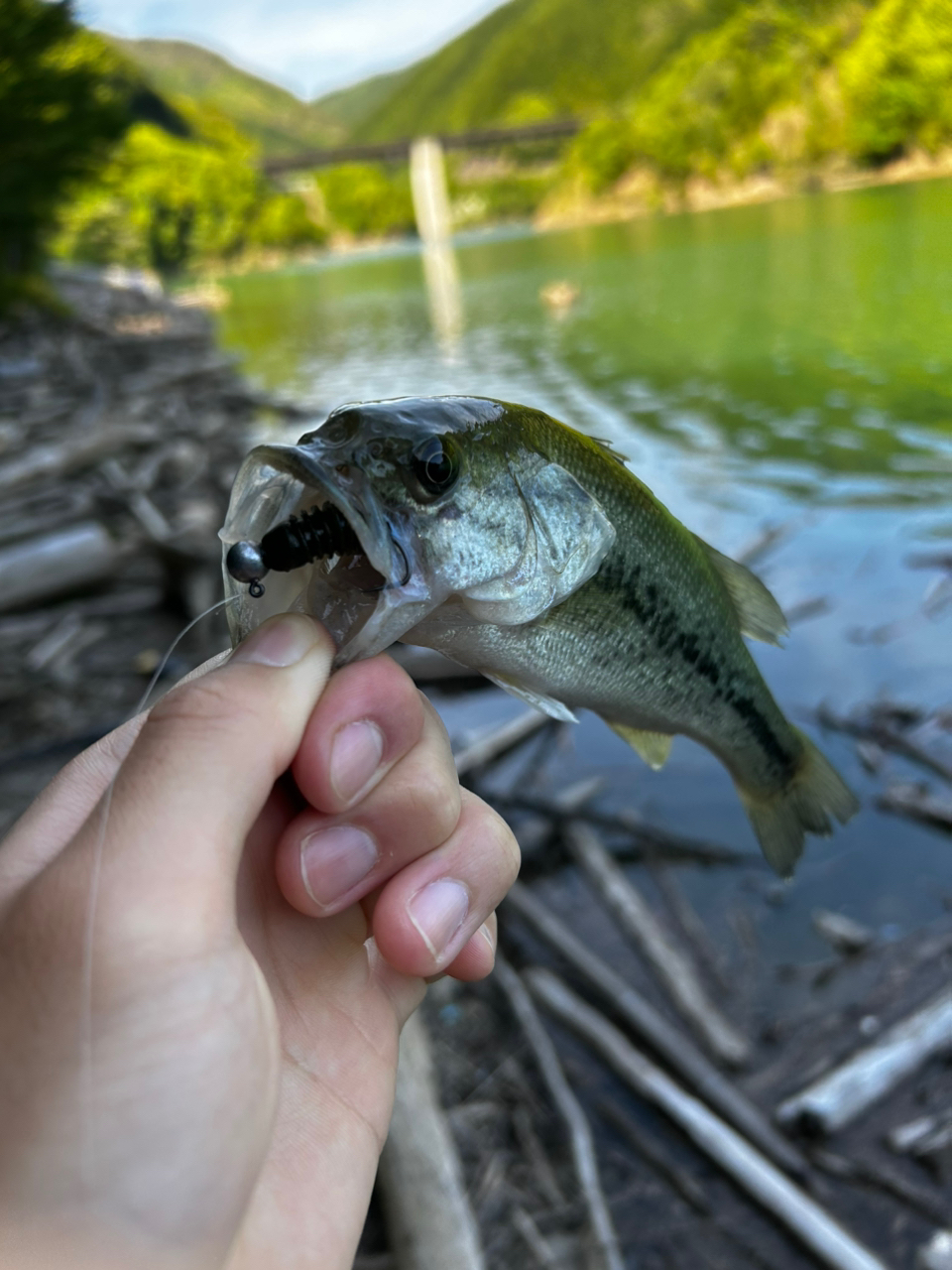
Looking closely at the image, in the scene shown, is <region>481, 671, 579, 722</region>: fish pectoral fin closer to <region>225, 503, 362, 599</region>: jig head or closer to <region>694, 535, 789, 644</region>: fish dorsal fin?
<region>225, 503, 362, 599</region>: jig head

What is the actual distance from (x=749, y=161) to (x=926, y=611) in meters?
94.7

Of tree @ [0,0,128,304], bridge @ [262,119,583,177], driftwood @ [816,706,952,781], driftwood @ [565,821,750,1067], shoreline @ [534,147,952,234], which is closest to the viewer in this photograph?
driftwood @ [565,821,750,1067]

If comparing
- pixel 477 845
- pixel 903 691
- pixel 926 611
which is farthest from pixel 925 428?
pixel 477 845

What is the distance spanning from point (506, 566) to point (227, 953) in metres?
0.90

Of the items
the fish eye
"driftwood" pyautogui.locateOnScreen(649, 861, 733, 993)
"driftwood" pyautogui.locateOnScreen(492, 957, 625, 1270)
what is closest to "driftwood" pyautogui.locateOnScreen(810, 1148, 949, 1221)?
"driftwood" pyautogui.locateOnScreen(492, 957, 625, 1270)

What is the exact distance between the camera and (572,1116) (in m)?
4.01

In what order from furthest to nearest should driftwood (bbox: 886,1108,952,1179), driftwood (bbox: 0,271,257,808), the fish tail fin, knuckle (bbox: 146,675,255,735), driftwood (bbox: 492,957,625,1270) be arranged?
driftwood (bbox: 0,271,257,808)
driftwood (bbox: 886,1108,952,1179)
driftwood (bbox: 492,957,625,1270)
the fish tail fin
knuckle (bbox: 146,675,255,735)

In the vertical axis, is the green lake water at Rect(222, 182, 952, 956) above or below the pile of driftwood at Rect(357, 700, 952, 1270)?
below

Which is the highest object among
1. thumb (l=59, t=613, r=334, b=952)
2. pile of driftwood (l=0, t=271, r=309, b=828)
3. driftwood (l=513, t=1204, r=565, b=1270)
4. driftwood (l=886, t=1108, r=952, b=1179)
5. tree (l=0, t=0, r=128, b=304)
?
tree (l=0, t=0, r=128, b=304)

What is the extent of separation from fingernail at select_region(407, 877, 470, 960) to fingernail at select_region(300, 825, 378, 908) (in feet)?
0.62

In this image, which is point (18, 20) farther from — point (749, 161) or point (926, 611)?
point (749, 161)

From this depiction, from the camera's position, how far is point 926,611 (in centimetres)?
914

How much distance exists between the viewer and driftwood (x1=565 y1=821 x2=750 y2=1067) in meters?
4.62

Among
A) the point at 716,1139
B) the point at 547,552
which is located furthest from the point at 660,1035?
the point at 547,552
